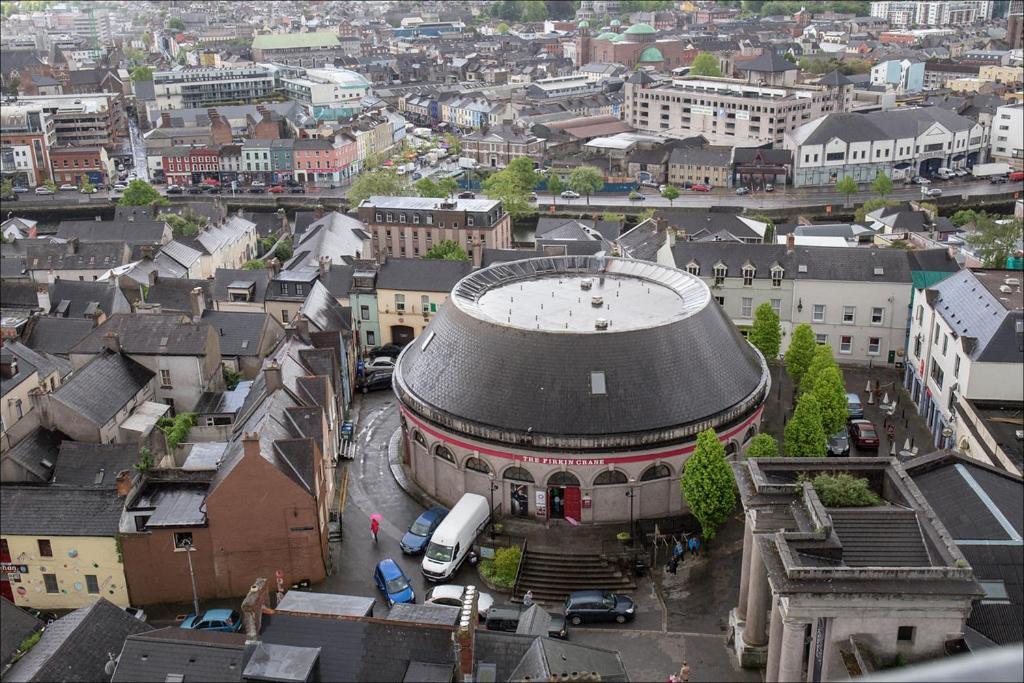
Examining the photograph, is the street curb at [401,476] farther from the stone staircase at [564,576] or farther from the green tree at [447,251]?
the green tree at [447,251]

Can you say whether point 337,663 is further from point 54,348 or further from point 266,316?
point 54,348

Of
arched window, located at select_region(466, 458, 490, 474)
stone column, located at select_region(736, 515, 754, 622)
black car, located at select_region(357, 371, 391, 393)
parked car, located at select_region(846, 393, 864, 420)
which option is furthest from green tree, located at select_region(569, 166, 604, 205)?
stone column, located at select_region(736, 515, 754, 622)

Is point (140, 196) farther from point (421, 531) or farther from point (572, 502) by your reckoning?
point (572, 502)

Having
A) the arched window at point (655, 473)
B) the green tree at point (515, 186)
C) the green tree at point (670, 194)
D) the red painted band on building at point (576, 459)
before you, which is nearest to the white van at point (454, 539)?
the red painted band on building at point (576, 459)

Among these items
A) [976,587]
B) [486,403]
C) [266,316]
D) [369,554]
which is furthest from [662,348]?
[266,316]

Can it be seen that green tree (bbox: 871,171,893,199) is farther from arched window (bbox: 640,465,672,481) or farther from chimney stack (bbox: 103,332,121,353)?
chimney stack (bbox: 103,332,121,353)
